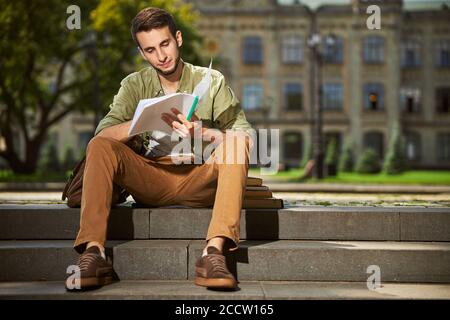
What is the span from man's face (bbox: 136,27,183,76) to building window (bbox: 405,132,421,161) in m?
34.2

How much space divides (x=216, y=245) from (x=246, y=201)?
34.7 inches

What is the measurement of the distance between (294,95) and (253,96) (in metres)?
2.81

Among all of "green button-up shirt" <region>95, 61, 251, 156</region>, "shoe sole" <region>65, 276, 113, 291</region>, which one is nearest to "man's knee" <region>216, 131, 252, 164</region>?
"green button-up shirt" <region>95, 61, 251, 156</region>

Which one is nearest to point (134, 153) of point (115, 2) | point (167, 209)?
point (167, 209)

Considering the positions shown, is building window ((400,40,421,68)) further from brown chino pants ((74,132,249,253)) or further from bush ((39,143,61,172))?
brown chino pants ((74,132,249,253))

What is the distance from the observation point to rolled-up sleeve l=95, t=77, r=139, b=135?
3.88 metres

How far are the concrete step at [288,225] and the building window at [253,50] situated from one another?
104 ft

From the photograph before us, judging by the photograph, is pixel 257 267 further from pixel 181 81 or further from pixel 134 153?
pixel 181 81

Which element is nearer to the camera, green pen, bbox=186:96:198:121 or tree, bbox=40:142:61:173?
green pen, bbox=186:96:198:121

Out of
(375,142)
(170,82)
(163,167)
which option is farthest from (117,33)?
(375,142)

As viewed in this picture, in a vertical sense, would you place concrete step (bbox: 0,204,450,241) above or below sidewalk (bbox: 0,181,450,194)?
above

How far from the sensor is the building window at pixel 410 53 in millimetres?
36241

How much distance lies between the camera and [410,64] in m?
36.3

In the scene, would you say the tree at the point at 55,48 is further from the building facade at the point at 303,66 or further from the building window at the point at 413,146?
the building window at the point at 413,146
